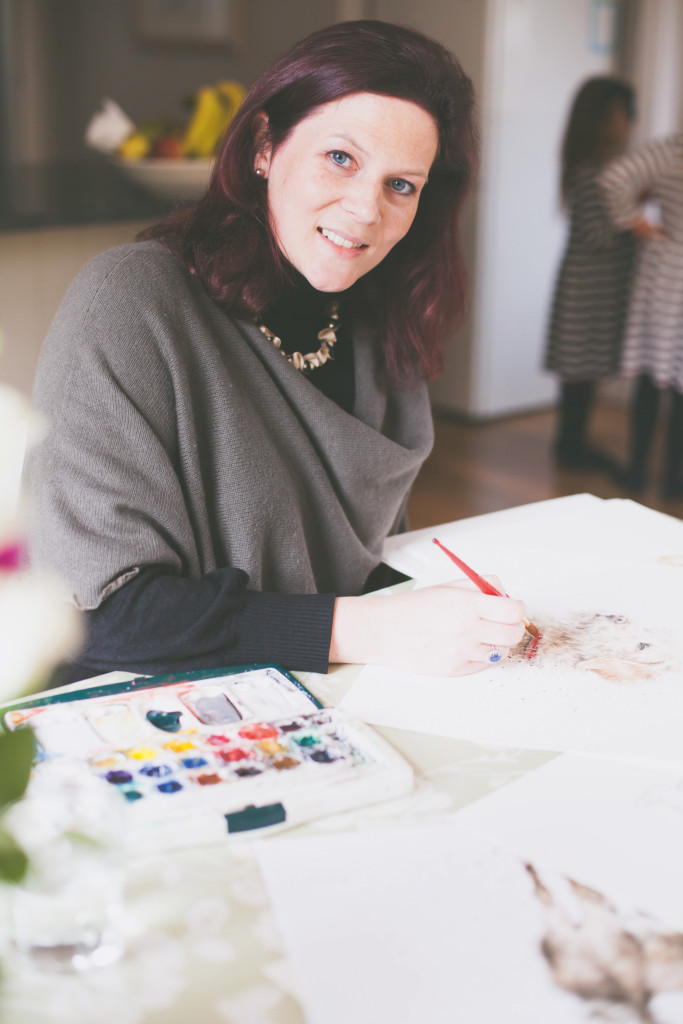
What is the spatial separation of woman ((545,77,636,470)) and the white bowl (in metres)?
1.51

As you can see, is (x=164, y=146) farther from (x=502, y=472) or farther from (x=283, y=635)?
(x=283, y=635)

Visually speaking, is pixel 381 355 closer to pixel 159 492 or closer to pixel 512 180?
pixel 159 492

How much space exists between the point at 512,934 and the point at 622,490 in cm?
318

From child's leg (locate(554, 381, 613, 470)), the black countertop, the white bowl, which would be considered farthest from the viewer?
child's leg (locate(554, 381, 613, 470))

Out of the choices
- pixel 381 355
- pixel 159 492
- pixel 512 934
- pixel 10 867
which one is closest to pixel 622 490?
pixel 381 355

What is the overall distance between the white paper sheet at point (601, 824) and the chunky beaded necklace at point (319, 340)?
0.62 m

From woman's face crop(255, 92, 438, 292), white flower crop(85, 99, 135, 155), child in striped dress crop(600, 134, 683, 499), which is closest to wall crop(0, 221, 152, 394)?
white flower crop(85, 99, 135, 155)

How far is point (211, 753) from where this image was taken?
687mm

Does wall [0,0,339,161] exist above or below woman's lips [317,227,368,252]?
above

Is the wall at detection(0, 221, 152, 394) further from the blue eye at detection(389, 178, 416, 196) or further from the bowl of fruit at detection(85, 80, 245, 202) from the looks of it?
the blue eye at detection(389, 178, 416, 196)

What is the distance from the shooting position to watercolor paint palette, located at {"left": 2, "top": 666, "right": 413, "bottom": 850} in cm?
63

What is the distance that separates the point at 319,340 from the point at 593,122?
2.75 meters

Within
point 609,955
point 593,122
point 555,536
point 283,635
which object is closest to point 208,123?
point 593,122

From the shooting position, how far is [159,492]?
925 mm
